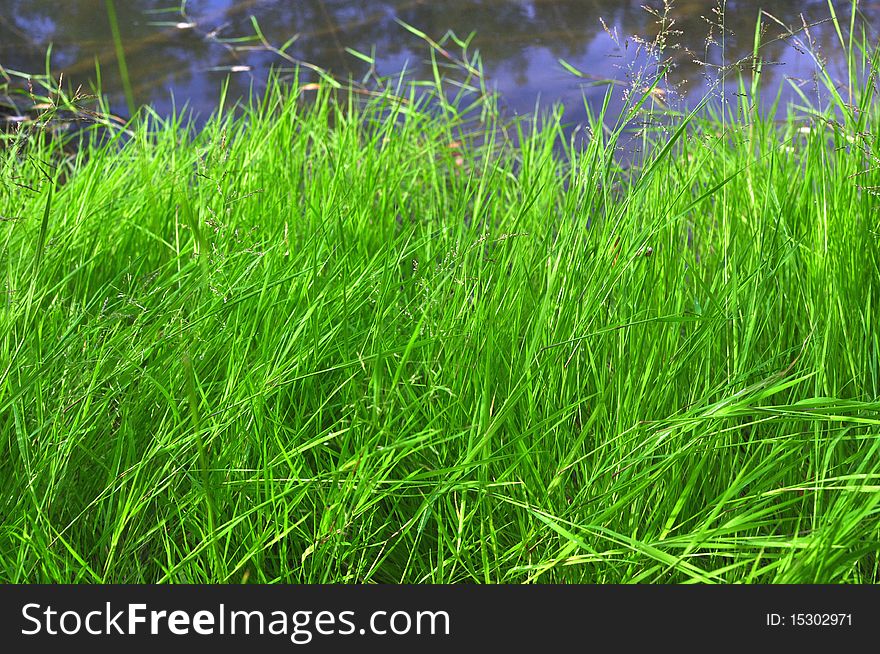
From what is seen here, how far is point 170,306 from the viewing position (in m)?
1.51

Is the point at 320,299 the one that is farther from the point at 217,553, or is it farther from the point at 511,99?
the point at 511,99

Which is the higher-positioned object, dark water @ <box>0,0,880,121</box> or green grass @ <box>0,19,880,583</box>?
dark water @ <box>0,0,880,121</box>

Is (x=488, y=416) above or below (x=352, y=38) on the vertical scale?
below

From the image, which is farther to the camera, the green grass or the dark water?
the dark water

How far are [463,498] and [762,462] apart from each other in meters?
0.40

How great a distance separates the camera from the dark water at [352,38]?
138 inches

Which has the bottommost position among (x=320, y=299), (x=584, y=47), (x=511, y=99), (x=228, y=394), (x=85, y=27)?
(x=228, y=394)

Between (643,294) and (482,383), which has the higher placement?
(643,294)

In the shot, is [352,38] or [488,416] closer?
[488,416]

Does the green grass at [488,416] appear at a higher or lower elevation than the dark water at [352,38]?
lower

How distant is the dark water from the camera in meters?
3.51

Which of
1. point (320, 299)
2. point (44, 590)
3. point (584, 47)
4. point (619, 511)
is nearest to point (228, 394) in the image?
point (320, 299)

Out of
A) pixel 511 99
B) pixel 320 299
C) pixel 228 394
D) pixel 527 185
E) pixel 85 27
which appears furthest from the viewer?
pixel 85 27

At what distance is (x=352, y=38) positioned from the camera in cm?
394
